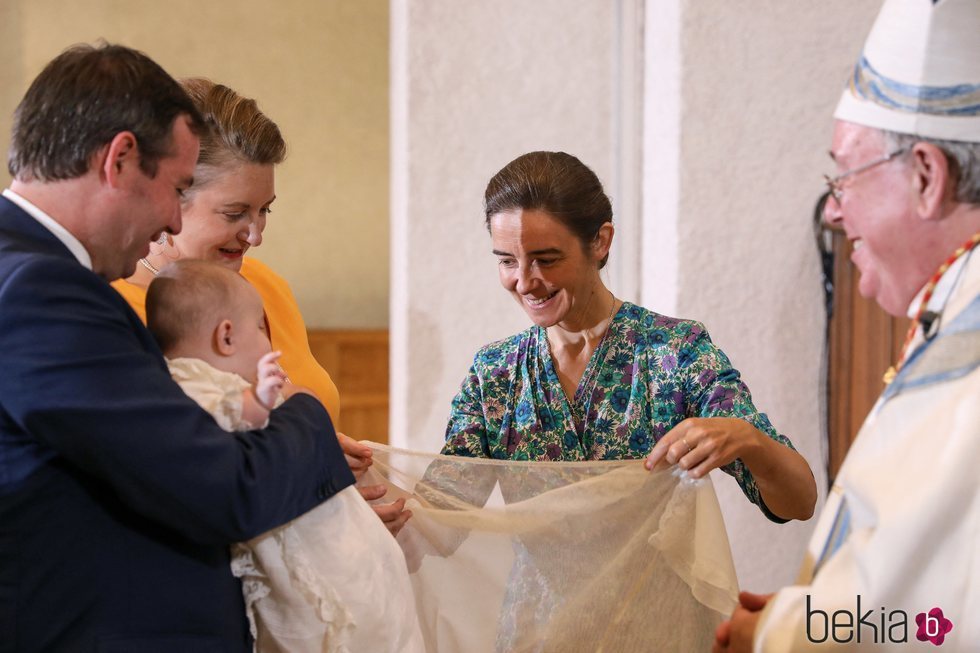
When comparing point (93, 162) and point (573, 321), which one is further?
point (573, 321)

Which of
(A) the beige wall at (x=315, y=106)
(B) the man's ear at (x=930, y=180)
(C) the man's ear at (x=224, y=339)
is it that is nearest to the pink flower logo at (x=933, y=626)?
(B) the man's ear at (x=930, y=180)

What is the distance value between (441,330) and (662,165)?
108 centimetres

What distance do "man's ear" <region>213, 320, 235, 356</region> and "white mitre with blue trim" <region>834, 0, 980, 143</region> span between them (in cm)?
102

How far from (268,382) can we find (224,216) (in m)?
0.67

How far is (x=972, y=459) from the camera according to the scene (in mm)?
1294

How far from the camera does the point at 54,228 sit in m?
1.48

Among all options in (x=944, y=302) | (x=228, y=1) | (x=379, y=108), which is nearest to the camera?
(x=944, y=302)

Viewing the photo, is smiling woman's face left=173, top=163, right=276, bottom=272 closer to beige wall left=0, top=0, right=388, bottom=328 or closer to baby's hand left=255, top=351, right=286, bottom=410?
baby's hand left=255, top=351, right=286, bottom=410

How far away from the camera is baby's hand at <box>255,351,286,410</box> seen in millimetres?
1592

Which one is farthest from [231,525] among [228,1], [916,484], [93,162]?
[228,1]

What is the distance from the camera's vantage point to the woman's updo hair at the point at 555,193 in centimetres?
240

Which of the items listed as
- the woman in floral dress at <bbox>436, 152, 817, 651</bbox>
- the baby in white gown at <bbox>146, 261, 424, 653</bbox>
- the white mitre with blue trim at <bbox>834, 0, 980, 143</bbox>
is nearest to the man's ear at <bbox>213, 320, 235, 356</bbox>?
the baby in white gown at <bbox>146, 261, 424, 653</bbox>

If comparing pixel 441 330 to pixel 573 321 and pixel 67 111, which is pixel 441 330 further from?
pixel 67 111

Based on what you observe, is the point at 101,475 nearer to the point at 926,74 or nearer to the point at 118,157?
the point at 118,157
